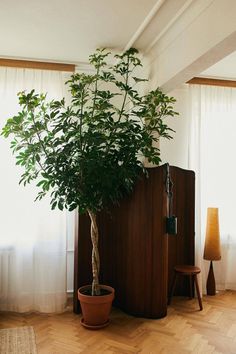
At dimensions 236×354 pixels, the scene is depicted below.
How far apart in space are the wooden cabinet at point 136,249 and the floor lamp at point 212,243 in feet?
2.49

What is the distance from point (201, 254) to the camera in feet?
14.0

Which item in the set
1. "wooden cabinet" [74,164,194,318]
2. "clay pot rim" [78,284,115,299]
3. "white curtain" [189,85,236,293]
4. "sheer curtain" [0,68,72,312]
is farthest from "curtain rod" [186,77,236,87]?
"clay pot rim" [78,284,115,299]

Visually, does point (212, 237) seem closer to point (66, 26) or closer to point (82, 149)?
point (82, 149)

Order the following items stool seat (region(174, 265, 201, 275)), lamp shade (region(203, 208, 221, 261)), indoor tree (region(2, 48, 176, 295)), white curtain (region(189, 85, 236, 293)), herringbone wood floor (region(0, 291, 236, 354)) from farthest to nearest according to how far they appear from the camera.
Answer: white curtain (region(189, 85, 236, 293))
lamp shade (region(203, 208, 221, 261))
stool seat (region(174, 265, 201, 275))
indoor tree (region(2, 48, 176, 295))
herringbone wood floor (region(0, 291, 236, 354))

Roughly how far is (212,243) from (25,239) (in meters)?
2.12

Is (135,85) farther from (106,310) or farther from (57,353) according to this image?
(57,353)

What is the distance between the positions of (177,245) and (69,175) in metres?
1.82

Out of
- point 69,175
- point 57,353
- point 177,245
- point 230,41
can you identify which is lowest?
point 57,353

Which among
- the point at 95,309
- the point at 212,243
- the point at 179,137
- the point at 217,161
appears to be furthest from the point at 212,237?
the point at 95,309

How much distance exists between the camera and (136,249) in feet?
11.7

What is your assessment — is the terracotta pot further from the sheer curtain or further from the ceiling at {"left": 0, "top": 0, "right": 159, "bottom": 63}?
the ceiling at {"left": 0, "top": 0, "right": 159, "bottom": 63}

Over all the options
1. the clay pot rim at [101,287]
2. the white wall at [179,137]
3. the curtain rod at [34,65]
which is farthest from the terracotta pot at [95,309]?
the curtain rod at [34,65]

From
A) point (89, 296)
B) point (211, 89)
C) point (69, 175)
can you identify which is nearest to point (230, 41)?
point (69, 175)

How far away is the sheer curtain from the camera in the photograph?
12.3 feet
